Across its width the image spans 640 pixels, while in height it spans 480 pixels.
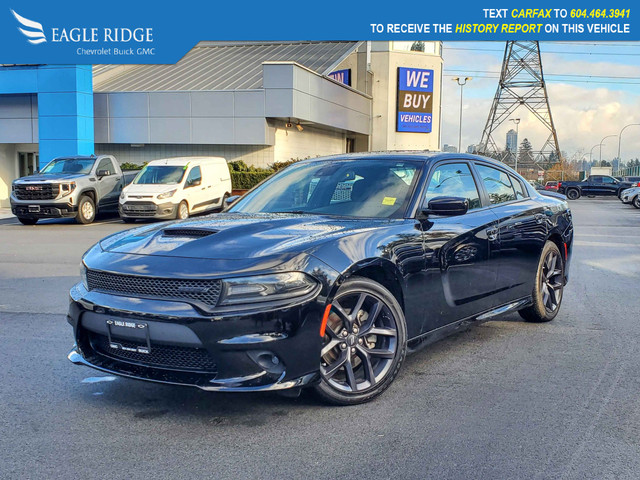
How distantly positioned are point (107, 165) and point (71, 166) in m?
1.11

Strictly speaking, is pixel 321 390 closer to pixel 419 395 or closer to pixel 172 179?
pixel 419 395

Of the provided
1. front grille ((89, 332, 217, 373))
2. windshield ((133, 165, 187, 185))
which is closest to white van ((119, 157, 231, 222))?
windshield ((133, 165, 187, 185))

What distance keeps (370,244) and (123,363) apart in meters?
1.61

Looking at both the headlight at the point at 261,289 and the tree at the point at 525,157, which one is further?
the tree at the point at 525,157

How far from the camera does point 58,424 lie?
147 inches

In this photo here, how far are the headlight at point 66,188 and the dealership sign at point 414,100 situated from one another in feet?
90.8

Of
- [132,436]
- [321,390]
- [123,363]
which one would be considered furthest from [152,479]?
[321,390]

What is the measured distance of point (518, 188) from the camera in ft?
20.7

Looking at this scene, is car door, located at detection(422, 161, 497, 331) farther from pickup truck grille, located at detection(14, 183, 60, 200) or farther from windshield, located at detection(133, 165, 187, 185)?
pickup truck grille, located at detection(14, 183, 60, 200)

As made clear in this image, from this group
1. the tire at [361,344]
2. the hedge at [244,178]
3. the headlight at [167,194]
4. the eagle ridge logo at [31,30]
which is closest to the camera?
the tire at [361,344]

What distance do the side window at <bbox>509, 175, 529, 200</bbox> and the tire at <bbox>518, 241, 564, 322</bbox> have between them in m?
0.52

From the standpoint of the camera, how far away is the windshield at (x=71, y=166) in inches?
760

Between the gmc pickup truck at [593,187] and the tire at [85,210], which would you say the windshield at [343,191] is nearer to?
the tire at [85,210]

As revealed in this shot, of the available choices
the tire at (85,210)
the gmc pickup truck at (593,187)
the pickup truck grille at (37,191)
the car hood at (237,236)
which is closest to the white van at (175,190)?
the tire at (85,210)
